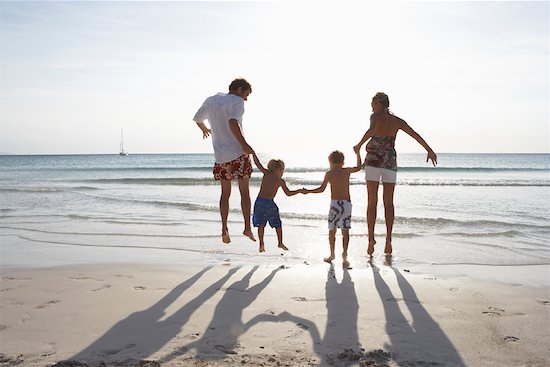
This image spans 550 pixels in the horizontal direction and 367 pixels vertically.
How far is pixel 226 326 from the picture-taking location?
3676 millimetres

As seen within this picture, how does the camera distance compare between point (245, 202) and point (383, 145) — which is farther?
point (383, 145)

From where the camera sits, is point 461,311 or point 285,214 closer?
point 461,311

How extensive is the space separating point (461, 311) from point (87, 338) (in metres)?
2.94

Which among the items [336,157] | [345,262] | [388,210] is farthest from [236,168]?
[388,210]

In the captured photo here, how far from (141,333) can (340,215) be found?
3.22 m

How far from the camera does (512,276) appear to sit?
5359mm

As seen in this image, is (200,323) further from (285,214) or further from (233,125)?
(285,214)

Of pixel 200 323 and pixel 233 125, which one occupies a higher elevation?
pixel 233 125

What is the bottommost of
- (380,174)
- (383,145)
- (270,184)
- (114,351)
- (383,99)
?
(114,351)

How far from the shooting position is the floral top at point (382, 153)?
648 centimetres

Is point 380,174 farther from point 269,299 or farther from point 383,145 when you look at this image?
A: point 269,299

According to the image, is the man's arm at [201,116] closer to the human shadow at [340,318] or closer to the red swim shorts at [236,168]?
the red swim shorts at [236,168]

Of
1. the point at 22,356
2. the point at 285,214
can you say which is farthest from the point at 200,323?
the point at 285,214

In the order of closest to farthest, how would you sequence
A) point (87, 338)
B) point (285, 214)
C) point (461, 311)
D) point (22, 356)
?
point (22, 356) < point (87, 338) < point (461, 311) < point (285, 214)
